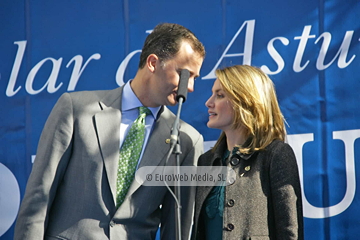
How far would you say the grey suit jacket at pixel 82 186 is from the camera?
227 centimetres

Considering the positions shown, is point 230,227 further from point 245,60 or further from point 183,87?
point 245,60

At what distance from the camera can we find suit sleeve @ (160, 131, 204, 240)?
249cm

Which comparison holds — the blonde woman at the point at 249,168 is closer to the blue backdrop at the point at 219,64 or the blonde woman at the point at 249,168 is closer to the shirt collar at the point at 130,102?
the shirt collar at the point at 130,102

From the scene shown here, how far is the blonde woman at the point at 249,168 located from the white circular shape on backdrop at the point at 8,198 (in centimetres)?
→ 138

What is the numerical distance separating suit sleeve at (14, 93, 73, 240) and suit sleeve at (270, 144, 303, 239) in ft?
3.02

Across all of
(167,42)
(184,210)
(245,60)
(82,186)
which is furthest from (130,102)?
(245,60)

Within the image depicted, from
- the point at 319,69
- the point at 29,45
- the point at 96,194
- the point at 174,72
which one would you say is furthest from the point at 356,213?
the point at 29,45

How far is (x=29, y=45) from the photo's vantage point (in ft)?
11.2

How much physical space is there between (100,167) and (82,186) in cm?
11

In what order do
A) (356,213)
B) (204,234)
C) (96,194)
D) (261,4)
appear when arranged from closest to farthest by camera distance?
(96,194)
(204,234)
(356,213)
(261,4)

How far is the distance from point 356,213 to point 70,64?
76.2 inches

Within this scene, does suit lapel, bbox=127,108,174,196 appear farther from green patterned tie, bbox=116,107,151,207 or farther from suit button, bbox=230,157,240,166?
suit button, bbox=230,157,240,166

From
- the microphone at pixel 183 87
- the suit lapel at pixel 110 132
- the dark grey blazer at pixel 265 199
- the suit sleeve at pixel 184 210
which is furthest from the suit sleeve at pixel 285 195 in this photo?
the suit lapel at pixel 110 132

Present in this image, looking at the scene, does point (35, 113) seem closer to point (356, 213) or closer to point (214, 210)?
point (214, 210)
